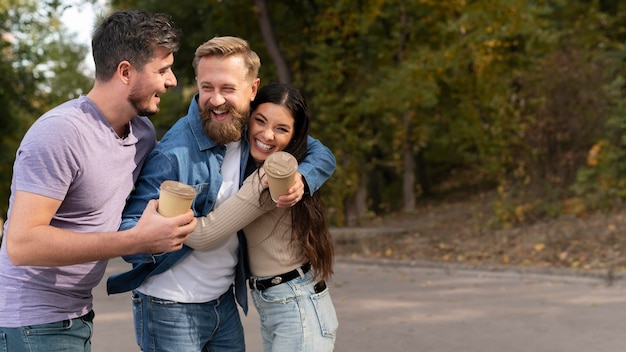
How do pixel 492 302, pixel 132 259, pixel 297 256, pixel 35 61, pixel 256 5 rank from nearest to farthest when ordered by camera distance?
pixel 132 259, pixel 297 256, pixel 492 302, pixel 256 5, pixel 35 61

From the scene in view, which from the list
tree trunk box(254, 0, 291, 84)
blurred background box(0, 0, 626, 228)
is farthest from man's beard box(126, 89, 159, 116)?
tree trunk box(254, 0, 291, 84)

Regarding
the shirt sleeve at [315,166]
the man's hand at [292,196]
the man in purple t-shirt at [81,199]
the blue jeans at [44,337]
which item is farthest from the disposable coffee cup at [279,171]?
the blue jeans at [44,337]

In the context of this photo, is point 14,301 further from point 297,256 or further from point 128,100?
point 297,256

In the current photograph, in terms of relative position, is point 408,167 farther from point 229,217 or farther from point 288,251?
point 229,217

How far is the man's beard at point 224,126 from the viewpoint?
3008 mm

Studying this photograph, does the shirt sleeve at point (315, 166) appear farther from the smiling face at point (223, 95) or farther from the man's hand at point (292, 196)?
the smiling face at point (223, 95)

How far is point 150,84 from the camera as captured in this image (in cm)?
269

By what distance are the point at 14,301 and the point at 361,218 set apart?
14728 millimetres

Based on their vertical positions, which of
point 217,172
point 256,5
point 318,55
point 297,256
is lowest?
point 297,256

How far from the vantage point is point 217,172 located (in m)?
3.03

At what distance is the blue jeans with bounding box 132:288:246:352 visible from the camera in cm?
307

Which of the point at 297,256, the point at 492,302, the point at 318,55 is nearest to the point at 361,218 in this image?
the point at 318,55

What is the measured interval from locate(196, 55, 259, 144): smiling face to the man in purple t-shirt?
244 mm

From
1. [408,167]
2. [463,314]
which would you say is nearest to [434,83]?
[408,167]
